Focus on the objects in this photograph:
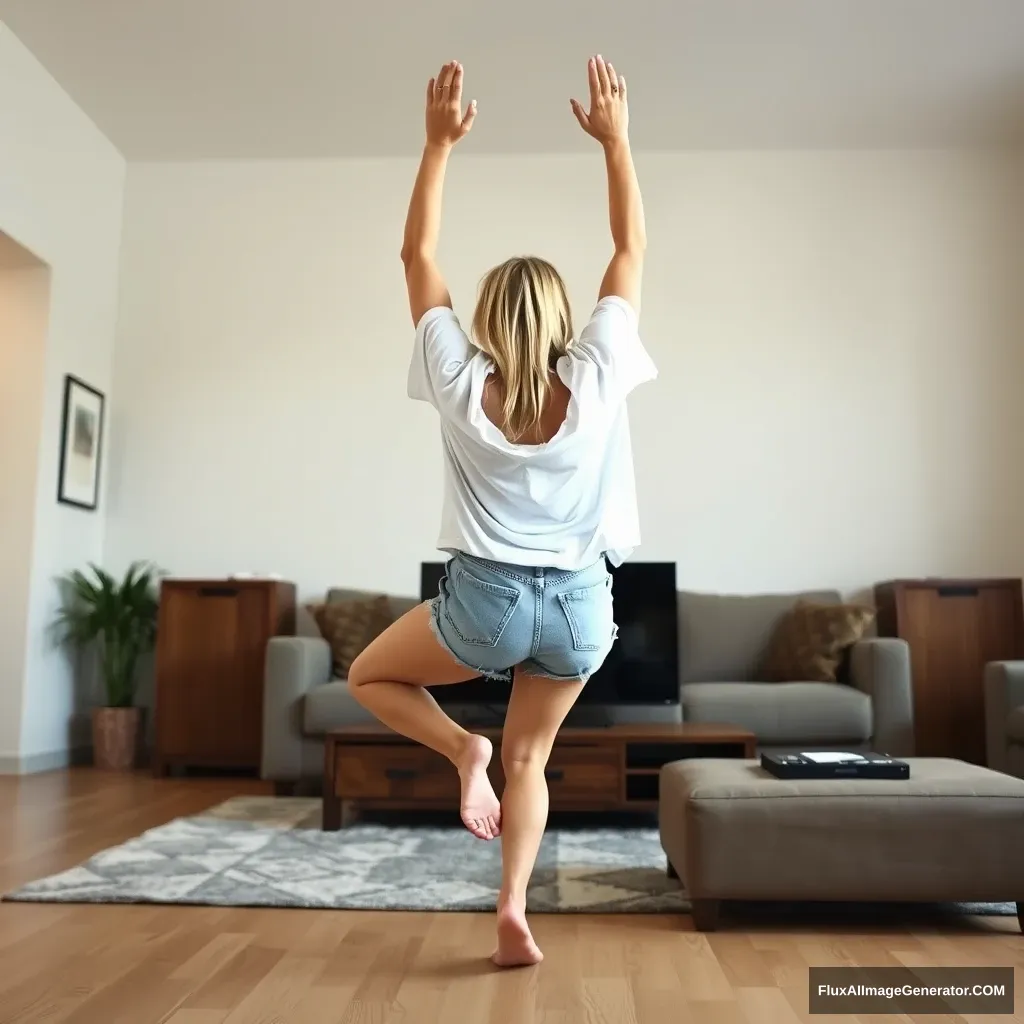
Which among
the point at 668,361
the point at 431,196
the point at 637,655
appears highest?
the point at 668,361

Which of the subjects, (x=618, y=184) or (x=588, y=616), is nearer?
(x=588, y=616)

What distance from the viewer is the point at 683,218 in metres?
5.57

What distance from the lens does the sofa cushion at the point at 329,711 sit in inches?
159

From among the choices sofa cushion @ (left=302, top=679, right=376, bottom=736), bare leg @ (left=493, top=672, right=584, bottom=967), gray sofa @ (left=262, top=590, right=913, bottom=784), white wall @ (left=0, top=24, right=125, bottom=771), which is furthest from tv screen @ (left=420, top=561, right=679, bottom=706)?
bare leg @ (left=493, top=672, right=584, bottom=967)

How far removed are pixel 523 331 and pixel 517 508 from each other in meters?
0.31

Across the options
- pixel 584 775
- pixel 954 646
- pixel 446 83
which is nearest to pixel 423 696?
pixel 446 83

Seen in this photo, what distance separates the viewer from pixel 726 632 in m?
4.79

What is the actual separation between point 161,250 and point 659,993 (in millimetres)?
5059

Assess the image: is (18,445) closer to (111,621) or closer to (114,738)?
(111,621)

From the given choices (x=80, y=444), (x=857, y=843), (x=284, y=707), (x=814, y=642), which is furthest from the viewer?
(x=80, y=444)

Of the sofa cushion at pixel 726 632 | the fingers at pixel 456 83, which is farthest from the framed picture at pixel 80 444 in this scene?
the fingers at pixel 456 83

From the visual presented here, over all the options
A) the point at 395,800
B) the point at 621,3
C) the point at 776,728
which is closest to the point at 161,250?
the point at 621,3

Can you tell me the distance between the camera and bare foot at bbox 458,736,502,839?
1.75m

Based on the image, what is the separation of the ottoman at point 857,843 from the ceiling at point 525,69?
11.4ft
